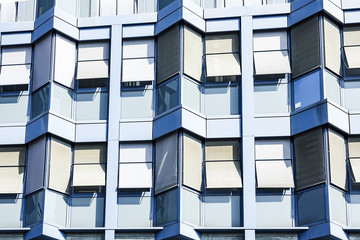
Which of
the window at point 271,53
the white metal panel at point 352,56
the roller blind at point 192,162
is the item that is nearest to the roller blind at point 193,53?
the window at point 271,53

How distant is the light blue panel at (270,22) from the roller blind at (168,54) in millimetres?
2930

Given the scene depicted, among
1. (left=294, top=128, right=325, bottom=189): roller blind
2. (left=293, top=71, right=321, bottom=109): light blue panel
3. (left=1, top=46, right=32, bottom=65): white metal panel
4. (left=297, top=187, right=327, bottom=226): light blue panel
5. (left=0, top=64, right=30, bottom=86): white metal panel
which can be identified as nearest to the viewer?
(left=297, top=187, right=327, bottom=226): light blue panel

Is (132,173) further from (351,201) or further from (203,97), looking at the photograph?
(351,201)

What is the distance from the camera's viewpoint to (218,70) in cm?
3856

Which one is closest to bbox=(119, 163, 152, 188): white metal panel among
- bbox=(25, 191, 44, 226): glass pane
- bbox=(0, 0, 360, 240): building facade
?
bbox=(0, 0, 360, 240): building facade

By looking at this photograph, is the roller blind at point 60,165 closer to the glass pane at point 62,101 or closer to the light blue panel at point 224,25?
the glass pane at point 62,101

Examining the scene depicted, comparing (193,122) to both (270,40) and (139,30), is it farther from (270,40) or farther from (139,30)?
Result: (139,30)

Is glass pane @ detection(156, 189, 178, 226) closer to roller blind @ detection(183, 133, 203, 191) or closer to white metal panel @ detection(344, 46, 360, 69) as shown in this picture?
roller blind @ detection(183, 133, 203, 191)

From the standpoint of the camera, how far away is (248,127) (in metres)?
37.7

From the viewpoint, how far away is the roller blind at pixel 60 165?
124 feet

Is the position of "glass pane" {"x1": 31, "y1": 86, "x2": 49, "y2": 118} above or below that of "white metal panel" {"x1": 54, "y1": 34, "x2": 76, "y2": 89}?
below

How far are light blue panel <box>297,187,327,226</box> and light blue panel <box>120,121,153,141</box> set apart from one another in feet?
19.3

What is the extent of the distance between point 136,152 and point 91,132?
1.85m

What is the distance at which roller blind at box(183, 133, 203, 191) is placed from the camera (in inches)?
1449
